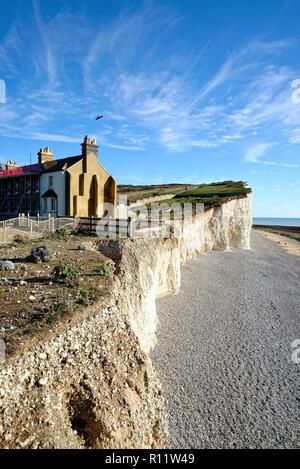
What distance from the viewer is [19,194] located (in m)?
38.2

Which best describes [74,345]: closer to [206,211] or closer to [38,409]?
[38,409]

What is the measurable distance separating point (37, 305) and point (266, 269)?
3081 cm

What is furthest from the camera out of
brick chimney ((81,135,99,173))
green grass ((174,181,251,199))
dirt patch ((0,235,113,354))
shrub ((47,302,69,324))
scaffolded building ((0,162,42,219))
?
green grass ((174,181,251,199))

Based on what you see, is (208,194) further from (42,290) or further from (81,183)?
(42,290)

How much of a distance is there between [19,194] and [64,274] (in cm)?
2729

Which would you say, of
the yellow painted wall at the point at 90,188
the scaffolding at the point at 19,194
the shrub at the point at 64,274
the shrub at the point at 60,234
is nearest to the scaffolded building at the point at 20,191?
the scaffolding at the point at 19,194

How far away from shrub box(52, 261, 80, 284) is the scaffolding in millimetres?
23391

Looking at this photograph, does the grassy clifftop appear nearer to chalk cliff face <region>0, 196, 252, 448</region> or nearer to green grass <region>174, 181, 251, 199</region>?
green grass <region>174, 181, 251, 199</region>

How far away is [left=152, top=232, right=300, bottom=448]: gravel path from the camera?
41.9 feet

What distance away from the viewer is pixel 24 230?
24.4 m

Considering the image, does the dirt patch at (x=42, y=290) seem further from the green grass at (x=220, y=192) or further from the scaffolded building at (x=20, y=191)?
the green grass at (x=220, y=192)

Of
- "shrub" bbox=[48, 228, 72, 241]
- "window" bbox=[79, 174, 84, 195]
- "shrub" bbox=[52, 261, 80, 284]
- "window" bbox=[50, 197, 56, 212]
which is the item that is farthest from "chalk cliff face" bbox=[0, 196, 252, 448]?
"window" bbox=[50, 197, 56, 212]

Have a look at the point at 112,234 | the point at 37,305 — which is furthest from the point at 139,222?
the point at 37,305

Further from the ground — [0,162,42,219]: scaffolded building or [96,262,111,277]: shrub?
[0,162,42,219]: scaffolded building
